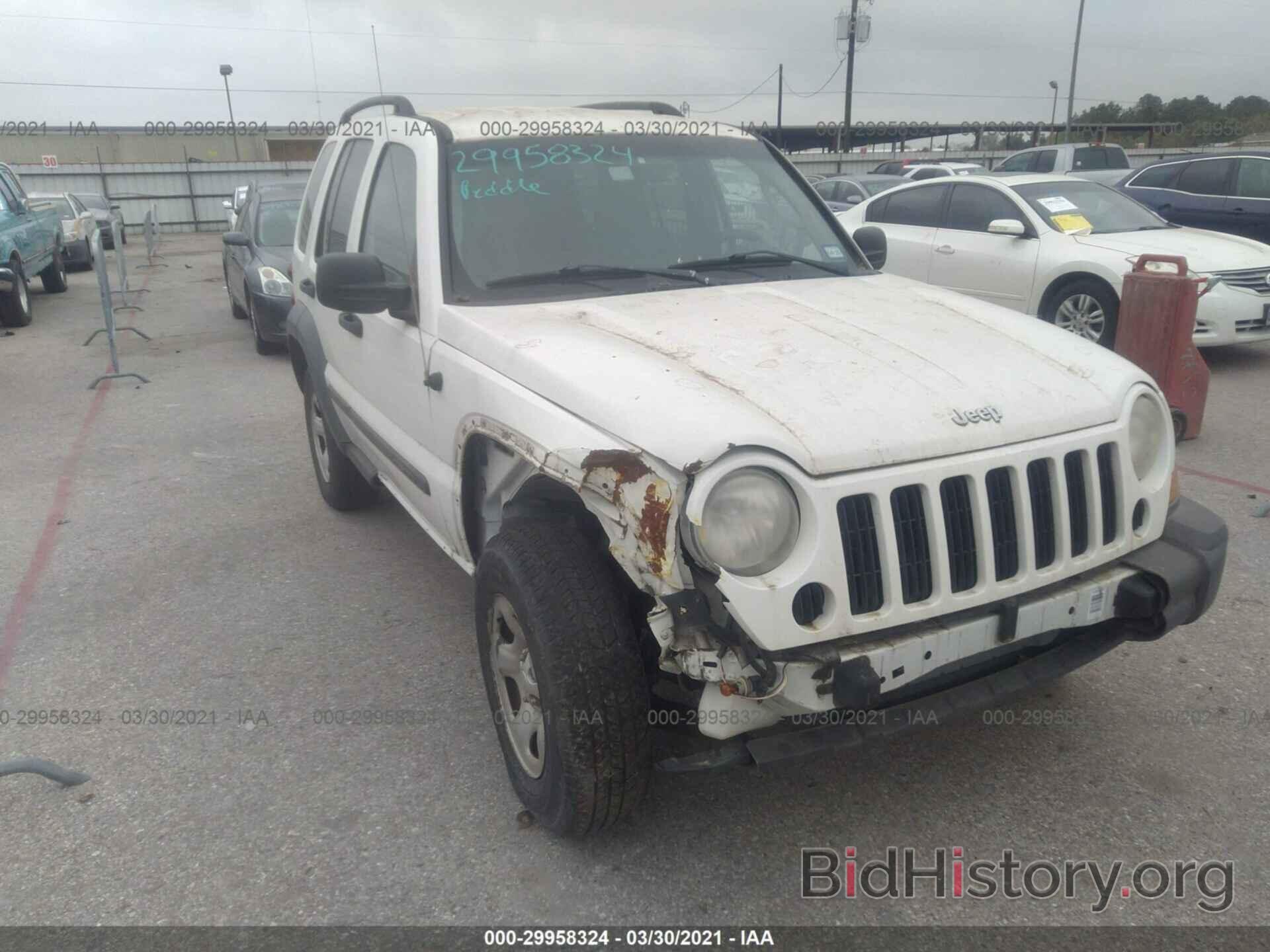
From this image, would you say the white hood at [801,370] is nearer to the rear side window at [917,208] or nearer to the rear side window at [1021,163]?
the rear side window at [917,208]

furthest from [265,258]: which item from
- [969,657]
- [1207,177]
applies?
[1207,177]

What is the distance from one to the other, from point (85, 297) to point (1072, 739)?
16.1 metres

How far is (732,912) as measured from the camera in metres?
2.52

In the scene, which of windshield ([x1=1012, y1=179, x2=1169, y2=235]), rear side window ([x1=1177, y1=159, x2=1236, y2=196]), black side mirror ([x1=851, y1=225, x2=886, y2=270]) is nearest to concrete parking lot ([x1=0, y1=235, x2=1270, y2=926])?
black side mirror ([x1=851, y1=225, x2=886, y2=270])

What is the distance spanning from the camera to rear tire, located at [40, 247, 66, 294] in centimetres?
1554

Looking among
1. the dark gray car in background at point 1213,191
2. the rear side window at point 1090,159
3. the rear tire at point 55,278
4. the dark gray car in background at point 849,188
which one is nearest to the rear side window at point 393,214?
the dark gray car in background at point 1213,191

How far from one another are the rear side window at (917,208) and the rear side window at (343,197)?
6327 mm

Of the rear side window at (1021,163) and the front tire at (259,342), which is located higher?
the rear side window at (1021,163)

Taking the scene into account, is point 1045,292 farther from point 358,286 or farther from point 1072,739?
point 358,286

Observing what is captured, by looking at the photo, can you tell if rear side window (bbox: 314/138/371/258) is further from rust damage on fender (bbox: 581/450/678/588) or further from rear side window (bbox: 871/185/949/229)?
rear side window (bbox: 871/185/949/229)

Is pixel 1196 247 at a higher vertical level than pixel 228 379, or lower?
higher

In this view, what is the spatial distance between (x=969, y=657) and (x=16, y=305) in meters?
13.1

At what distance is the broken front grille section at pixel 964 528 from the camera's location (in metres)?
2.29

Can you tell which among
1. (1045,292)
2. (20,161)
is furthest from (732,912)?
(20,161)
